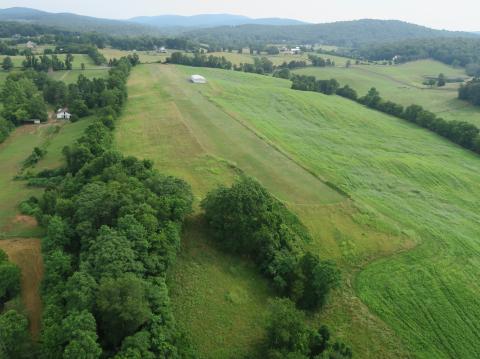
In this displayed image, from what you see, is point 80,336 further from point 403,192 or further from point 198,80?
point 198,80

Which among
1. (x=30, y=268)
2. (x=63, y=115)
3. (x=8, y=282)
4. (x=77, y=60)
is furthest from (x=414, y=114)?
(x=77, y=60)

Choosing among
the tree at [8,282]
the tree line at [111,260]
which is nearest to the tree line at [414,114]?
the tree line at [111,260]

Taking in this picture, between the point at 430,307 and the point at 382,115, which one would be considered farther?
the point at 382,115

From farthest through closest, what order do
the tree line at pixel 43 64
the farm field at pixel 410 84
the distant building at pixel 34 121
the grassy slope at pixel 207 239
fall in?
1. the tree line at pixel 43 64
2. the farm field at pixel 410 84
3. the distant building at pixel 34 121
4. the grassy slope at pixel 207 239

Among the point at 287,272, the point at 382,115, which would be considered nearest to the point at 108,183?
the point at 287,272

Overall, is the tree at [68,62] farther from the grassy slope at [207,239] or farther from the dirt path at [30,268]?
the dirt path at [30,268]

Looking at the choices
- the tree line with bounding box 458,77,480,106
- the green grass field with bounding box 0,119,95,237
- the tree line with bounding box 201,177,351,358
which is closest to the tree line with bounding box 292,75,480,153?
the tree line with bounding box 458,77,480,106

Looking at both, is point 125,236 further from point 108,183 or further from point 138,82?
point 138,82
